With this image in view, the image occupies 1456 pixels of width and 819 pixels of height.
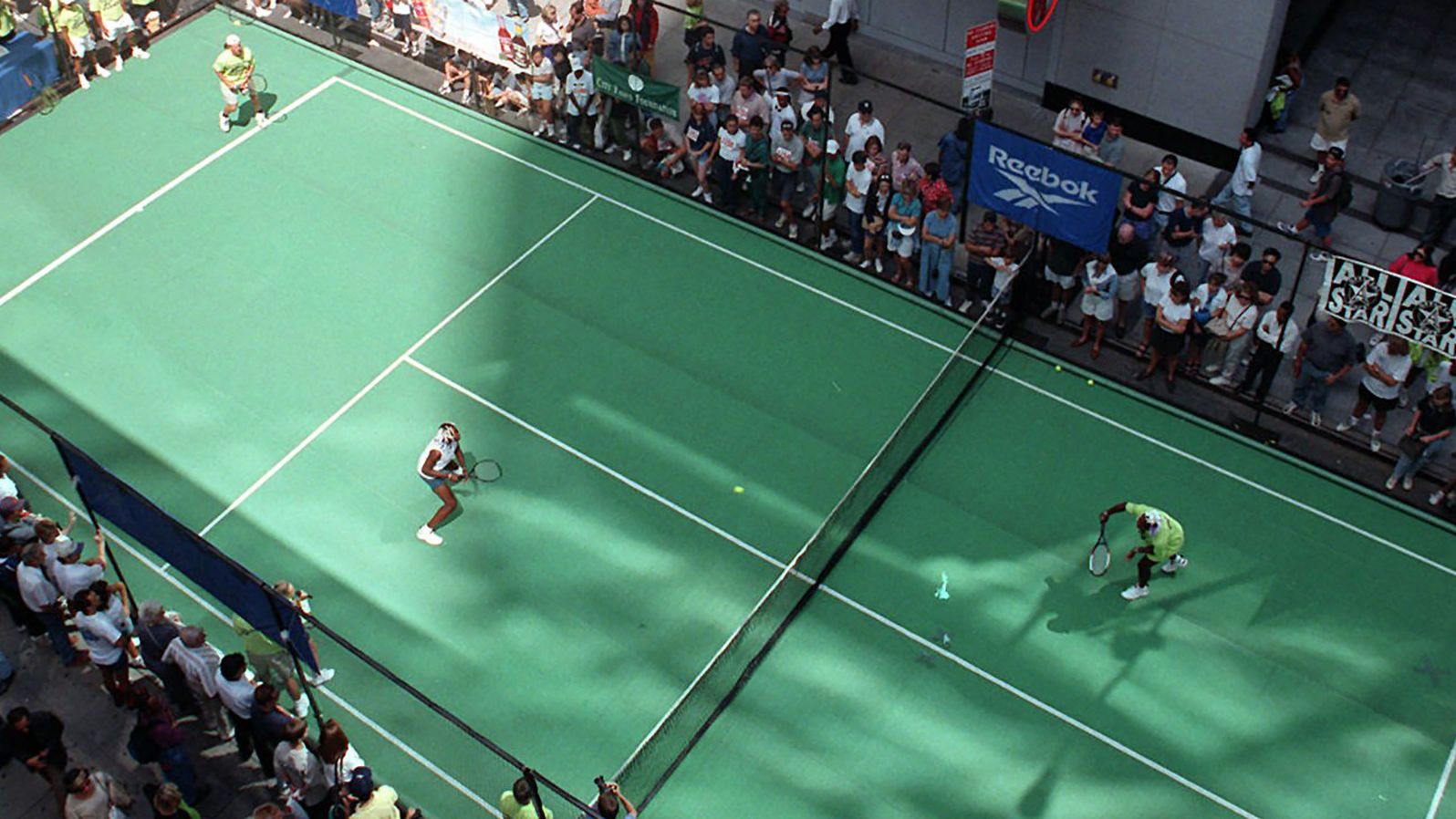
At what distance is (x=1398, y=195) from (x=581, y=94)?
1250cm

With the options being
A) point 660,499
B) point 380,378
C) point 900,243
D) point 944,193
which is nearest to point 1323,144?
point 944,193

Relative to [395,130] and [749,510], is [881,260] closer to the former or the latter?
[749,510]

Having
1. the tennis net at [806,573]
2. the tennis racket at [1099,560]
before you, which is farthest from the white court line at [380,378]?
the tennis racket at [1099,560]

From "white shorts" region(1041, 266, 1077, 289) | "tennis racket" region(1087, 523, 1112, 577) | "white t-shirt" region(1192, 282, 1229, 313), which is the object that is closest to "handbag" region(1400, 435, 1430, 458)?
"white t-shirt" region(1192, 282, 1229, 313)

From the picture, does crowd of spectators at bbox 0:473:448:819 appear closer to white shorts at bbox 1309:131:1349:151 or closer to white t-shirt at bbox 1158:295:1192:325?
white t-shirt at bbox 1158:295:1192:325

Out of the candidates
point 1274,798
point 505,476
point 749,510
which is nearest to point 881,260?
point 749,510

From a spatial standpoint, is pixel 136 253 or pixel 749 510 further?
pixel 136 253

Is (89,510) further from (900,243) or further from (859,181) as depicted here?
(900,243)

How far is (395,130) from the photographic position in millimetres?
26438

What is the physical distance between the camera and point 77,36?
88.8 feet

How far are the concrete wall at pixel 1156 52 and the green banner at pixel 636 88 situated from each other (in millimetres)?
5563

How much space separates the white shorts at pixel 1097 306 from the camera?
21.5 metres

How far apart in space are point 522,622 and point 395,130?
1086 centimetres

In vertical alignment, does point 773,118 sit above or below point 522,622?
above
